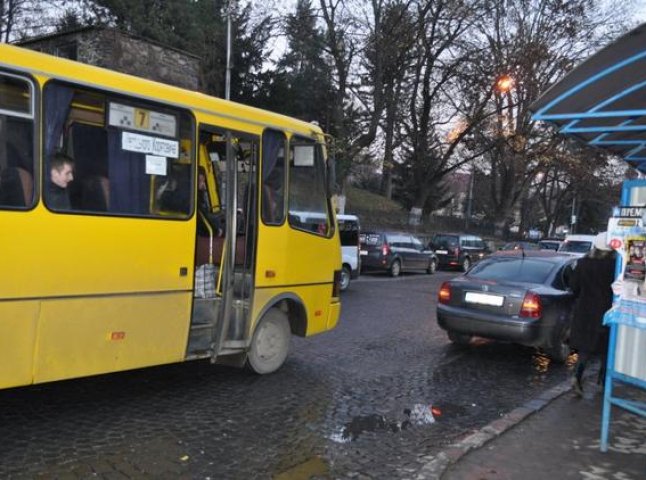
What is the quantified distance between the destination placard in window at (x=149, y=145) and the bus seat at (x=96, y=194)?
1.28 ft

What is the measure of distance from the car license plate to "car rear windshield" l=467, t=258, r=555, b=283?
1.45 feet

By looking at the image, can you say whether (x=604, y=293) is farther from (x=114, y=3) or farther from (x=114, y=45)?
(x=114, y=3)

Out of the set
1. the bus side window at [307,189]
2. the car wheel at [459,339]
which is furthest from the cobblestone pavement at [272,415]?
the bus side window at [307,189]

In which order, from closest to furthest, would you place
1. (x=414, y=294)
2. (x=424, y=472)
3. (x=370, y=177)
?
1. (x=424, y=472)
2. (x=414, y=294)
3. (x=370, y=177)

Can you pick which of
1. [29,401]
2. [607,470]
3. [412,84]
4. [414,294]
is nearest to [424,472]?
[607,470]

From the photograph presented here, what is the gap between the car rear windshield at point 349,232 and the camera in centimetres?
1756

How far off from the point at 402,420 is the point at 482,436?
83 cm

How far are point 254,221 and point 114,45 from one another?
19.5m

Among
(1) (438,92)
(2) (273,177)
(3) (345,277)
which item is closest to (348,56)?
(1) (438,92)

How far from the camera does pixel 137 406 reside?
5.91 metres

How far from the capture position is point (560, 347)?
8688 mm

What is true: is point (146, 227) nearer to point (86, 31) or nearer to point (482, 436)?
point (482, 436)

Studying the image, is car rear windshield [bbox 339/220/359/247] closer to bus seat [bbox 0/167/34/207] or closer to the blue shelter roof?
the blue shelter roof

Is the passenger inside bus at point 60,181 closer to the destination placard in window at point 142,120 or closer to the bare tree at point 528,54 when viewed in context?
the destination placard in window at point 142,120
